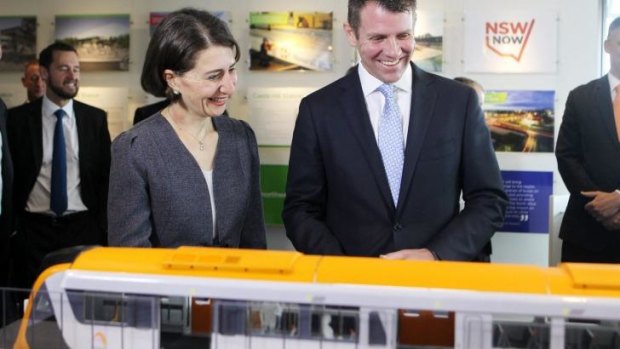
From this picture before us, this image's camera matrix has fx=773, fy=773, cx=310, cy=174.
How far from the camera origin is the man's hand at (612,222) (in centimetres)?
363

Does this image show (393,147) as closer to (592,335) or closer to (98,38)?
(592,335)

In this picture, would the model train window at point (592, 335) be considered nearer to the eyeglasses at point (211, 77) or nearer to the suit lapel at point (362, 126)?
the suit lapel at point (362, 126)

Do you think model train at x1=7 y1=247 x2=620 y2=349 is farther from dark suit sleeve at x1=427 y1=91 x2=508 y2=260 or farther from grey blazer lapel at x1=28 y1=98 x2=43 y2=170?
grey blazer lapel at x1=28 y1=98 x2=43 y2=170

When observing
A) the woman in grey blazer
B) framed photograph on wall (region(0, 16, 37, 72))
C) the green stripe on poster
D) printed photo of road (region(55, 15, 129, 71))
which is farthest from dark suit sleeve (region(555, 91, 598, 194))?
framed photograph on wall (region(0, 16, 37, 72))

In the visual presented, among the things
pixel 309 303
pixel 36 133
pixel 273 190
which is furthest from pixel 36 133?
pixel 309 303

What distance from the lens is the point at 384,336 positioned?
49.4 inches

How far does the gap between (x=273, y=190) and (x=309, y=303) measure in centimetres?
414

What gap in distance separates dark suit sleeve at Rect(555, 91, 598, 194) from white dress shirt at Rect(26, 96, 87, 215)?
8.90ft

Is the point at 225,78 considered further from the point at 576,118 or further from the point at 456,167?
the point at 576,118

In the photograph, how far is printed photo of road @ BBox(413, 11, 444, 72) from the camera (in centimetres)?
523

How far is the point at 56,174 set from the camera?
451cm

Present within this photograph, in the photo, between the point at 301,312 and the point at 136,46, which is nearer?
the point at 301,312

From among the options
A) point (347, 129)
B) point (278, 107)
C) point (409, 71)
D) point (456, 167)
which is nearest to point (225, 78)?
point (347, 129)

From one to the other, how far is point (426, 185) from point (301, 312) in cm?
93
